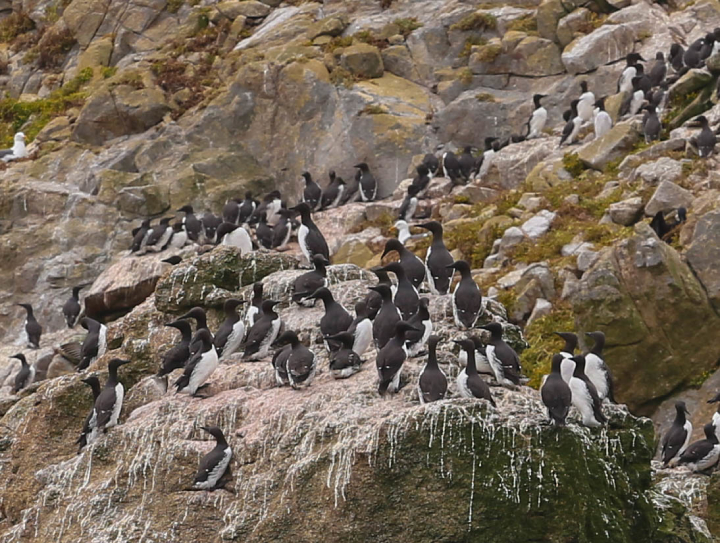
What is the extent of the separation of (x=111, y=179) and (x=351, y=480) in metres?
17.2

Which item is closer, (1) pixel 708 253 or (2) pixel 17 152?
(1) pixel 708 253

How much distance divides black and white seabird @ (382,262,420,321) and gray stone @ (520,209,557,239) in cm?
661

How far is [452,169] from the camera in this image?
73.6ft

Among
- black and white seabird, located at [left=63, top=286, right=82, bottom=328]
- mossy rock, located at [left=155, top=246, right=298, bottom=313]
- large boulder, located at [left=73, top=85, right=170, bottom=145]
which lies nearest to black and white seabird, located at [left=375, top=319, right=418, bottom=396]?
mossy rock, located at [left=155, top=246, right=298, bottom=313]

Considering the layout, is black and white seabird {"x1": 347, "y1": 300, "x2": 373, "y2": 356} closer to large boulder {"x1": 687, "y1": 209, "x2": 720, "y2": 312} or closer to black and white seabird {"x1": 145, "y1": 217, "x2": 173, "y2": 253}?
large boulder {"x1": 687, "y1": 209, "x2": 720, "y2": 312}

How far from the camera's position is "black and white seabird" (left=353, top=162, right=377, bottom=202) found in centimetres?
2284

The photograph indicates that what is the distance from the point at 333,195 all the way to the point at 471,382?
13.5 meters

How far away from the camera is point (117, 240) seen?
24.0 meters

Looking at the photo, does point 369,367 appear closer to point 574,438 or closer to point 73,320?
point 574,438

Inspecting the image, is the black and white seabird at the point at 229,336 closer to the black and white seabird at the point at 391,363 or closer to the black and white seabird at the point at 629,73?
the black and white seabird at the point at 391,363

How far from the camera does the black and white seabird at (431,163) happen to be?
2253 centimetres

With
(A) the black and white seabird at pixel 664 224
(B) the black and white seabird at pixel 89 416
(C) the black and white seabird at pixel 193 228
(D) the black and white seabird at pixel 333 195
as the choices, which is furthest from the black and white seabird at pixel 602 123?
(B) the black and white seabird at pixel 89 416

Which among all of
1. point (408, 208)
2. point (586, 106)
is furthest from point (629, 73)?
point (408, 208)

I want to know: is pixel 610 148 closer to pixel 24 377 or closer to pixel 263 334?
pixel 263 334
